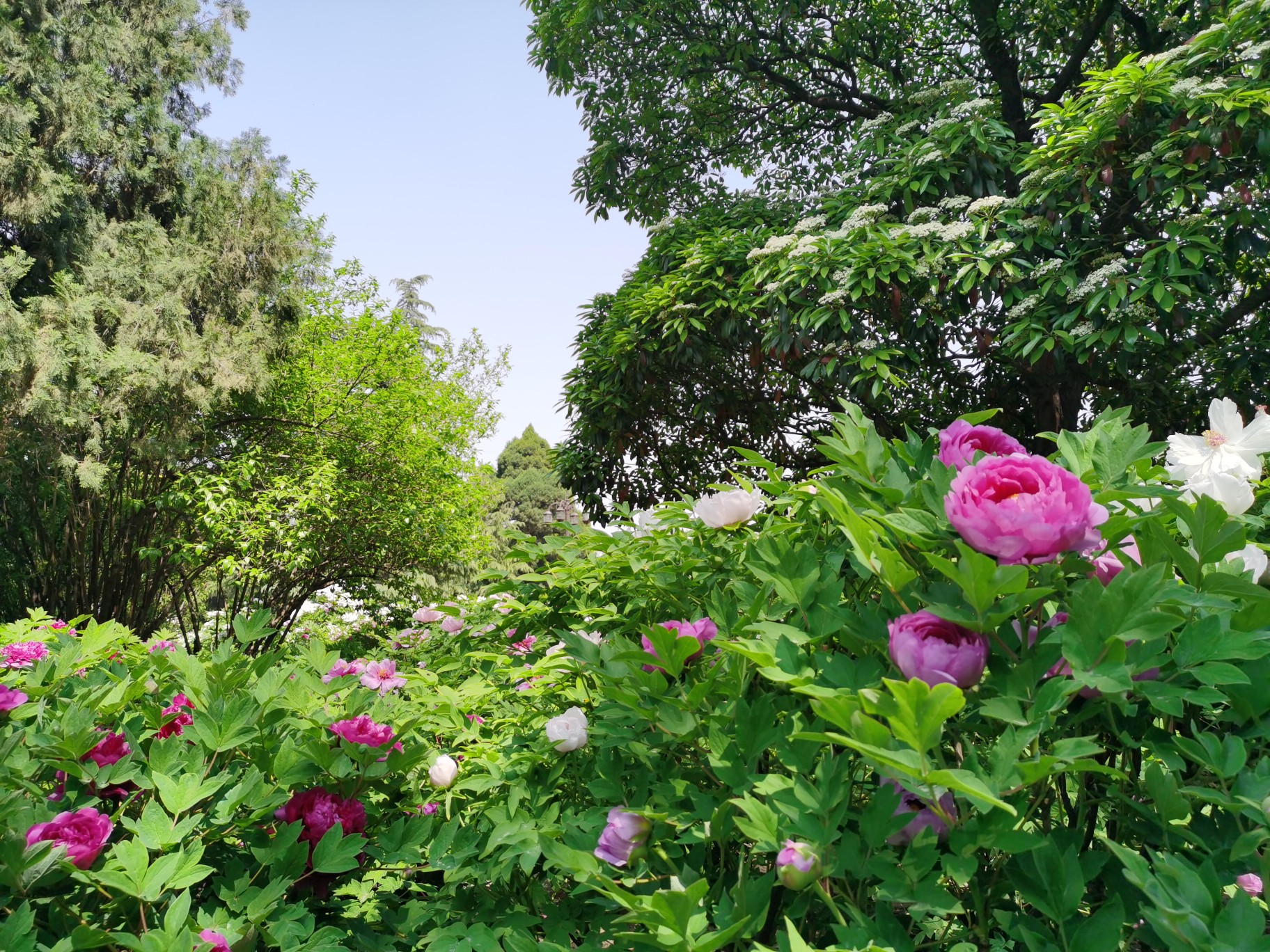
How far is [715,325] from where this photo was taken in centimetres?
602

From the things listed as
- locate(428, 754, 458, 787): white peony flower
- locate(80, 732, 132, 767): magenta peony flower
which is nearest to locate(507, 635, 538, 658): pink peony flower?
locate(428, 754, 458, 787): white peony flower

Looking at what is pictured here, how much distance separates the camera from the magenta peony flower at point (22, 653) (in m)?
1.97

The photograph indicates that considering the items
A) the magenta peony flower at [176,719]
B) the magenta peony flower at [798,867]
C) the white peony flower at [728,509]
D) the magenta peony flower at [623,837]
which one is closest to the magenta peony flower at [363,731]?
the magenta peony flower at [176,719]

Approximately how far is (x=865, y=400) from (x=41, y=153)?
8922 millimetres

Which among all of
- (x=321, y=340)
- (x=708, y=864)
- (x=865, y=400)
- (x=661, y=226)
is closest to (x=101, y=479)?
Answer: (x=321, y=340)

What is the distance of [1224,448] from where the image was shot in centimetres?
99

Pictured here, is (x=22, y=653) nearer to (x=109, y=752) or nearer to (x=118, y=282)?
(x=109, y=752)

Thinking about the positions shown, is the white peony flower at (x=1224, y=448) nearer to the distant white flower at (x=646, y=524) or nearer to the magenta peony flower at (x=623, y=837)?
the magenta peony flower at (x=623, y=837)

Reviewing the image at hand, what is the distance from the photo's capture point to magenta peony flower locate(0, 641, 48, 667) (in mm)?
1967

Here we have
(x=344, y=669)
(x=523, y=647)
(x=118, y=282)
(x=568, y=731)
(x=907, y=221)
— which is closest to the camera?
(x=568, y=731)

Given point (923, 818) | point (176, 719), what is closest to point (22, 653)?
point (176, 719)

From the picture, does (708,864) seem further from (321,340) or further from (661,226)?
(321,340)

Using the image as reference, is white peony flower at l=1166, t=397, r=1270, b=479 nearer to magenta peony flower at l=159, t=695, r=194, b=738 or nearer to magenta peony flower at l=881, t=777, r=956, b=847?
magenta peony flower at l=881, t=777, r=956, b=847

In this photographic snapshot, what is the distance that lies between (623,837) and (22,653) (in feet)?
6.28
